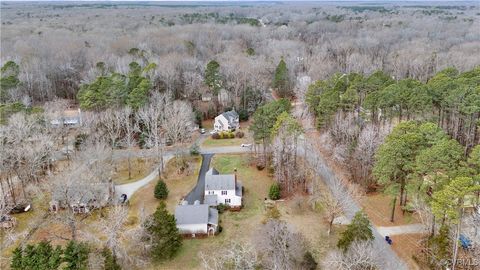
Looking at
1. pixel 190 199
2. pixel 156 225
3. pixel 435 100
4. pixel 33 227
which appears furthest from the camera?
pixel 435 100

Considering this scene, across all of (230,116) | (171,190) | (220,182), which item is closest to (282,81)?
(230,116)

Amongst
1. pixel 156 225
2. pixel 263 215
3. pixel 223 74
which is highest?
pixel 223 74

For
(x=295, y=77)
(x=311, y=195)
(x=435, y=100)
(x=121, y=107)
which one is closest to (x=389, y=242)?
(x=311, y=195)

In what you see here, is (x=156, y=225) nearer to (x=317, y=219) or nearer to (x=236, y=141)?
(x=317, y=219)

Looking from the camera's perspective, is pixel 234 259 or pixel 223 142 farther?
pixel 223 142

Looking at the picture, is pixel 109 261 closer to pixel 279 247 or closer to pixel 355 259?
pixel 279 247

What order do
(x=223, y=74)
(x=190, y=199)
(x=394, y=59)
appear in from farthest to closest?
(x=394, y=59)
(x=223, y=74)
(x=190, y=199)

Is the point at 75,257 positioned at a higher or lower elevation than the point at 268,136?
lower
